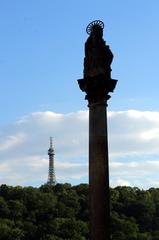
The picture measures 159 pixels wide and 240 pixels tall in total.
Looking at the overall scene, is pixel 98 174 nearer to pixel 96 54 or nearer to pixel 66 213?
pixel 96 54

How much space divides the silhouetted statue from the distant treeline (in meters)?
104

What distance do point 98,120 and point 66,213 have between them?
124910 mm

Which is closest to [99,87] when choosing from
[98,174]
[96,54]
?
[96,54]

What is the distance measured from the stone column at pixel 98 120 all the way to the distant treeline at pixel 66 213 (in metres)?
105

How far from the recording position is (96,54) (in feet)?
75.6

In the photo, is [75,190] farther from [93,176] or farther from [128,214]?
[93,176]

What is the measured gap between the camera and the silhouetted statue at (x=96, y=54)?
2270 centimetres

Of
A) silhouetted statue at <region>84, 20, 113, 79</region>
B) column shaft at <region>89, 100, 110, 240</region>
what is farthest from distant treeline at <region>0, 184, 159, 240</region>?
column shaft at <region>89, 100, 110, 240</region>

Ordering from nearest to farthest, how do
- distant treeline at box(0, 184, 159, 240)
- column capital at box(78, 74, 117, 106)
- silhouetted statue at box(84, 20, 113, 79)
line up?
column capital at box(78, 74, 117, 106) < silhouetted statue at box(84, 20, 113, 79) < distant treeline at box(0, 184, 159, 240)

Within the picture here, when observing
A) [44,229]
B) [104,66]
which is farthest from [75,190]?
[104,66]

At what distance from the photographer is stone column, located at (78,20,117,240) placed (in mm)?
21328

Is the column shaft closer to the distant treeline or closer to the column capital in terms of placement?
the column capital

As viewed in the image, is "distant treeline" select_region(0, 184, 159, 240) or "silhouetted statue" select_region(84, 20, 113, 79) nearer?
"silhouetted statue" select_region(84, 20, 113, 79)

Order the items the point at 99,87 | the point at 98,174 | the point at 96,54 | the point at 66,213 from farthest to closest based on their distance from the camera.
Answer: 1. the point at 66,213
2. the point at 96,54
3. the point at 99,87
4. the point at 98,174
